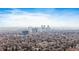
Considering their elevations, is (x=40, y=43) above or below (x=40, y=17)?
below

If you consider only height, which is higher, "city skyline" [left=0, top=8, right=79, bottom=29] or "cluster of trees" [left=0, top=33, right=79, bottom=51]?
"city skyline" [left=0, top=8, right=79, bottom=29]
